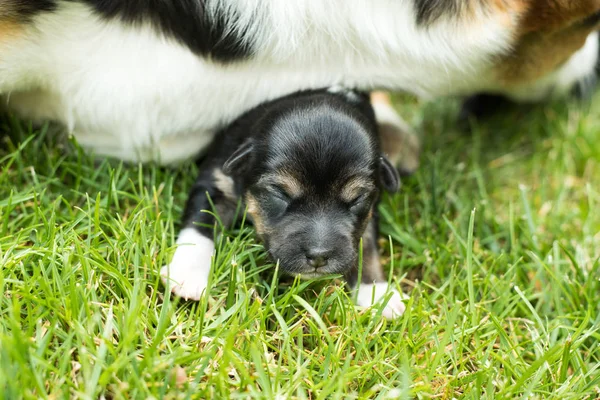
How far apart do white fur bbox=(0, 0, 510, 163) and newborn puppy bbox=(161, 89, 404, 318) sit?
18cm

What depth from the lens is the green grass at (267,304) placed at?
199 cm

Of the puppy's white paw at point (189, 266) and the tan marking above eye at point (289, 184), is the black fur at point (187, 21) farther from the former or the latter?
the puppy's white paw at point (189, 266)

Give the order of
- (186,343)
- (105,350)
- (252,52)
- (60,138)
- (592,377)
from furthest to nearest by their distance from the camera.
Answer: (60,138)
(252,52)
(592,377)
(186,343)
(105,350)

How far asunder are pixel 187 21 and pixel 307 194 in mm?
759

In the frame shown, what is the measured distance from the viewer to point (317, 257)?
2.36 metres

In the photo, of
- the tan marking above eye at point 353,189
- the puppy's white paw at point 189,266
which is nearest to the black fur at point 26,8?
the puppy's white paw at point 189,266

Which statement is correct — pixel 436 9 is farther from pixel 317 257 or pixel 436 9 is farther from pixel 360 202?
pixel 317 257

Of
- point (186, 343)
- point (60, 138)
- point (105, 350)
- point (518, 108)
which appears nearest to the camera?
point (105, 350)

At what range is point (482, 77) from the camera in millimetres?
3047

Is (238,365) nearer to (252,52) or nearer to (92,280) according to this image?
(92,280)

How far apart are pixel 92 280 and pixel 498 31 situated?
5.68 ft

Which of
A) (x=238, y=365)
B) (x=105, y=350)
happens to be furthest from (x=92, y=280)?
(x=238, y=365)

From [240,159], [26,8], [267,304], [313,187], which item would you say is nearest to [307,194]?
[313,187]

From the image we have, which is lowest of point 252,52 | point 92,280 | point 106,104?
point 92,280
